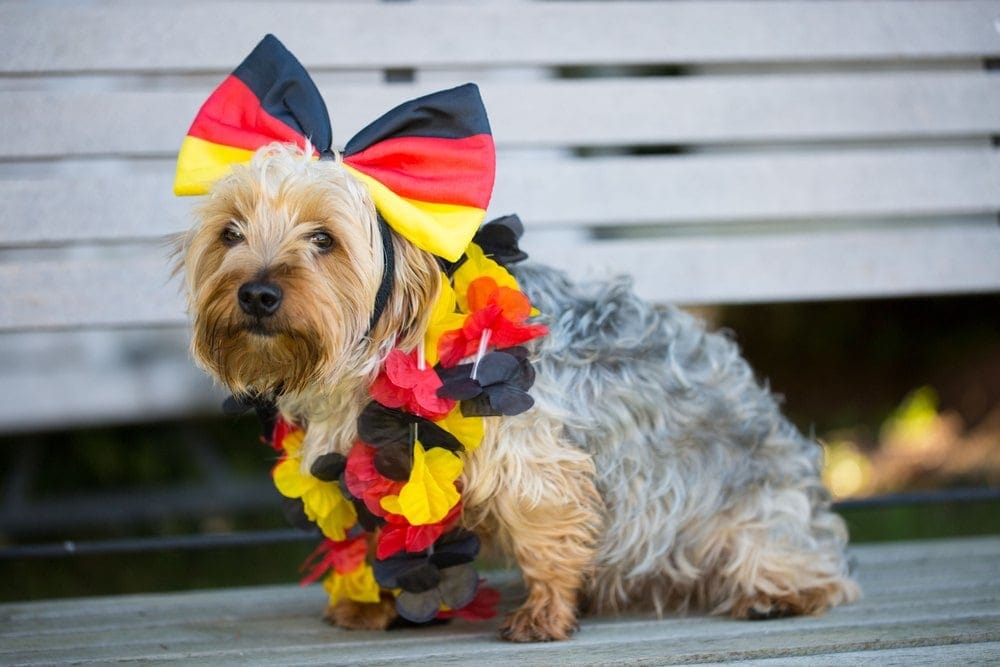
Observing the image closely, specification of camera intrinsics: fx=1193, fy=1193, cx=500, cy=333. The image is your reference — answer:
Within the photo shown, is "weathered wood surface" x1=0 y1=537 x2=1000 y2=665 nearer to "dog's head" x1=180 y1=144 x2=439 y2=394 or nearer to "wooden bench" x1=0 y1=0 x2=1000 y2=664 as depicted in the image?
"wooden bench" x1=0 y1=0 x2=1000 y2=664

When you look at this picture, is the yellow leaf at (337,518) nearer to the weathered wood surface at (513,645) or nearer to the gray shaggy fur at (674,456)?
the weathered wood surface at (513,645)

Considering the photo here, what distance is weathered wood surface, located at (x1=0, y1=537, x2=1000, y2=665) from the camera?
6.59ft

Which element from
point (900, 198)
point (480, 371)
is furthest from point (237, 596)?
point (900, 198)

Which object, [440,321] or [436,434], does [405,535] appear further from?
[440,321]

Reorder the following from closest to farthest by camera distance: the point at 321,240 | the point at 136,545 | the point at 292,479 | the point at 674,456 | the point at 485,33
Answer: the point at 321,240 < the point at 292,479 < the point at 674,456 < the point at 136,545 < the point at 485,33

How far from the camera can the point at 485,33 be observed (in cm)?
310

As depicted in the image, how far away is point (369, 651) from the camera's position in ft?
6.93

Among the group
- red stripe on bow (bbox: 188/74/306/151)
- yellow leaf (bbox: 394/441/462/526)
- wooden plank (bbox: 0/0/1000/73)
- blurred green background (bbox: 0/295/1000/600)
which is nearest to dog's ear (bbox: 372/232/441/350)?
yellow leaf (bbox: 394/441/462/526)

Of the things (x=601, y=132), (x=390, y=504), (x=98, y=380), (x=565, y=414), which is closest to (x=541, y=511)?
(x=565, y=414)

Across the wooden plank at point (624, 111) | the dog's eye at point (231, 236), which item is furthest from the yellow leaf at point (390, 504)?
the wooden plank at point (624, 111)

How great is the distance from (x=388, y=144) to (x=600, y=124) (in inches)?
44.4

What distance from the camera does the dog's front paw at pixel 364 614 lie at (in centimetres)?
242

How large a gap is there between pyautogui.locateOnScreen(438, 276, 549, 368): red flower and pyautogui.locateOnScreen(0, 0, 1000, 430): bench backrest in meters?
0.93

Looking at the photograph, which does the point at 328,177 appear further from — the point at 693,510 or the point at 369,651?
the point at 693,510
